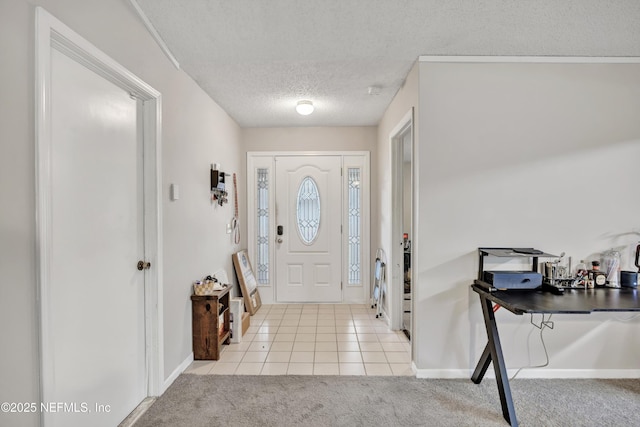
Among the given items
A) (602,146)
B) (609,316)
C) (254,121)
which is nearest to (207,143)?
(254,121)

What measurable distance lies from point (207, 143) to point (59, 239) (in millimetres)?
1865

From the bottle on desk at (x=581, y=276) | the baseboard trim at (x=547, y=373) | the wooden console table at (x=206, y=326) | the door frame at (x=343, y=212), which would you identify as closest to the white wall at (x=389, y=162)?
the door frame at (x=343, y=212)

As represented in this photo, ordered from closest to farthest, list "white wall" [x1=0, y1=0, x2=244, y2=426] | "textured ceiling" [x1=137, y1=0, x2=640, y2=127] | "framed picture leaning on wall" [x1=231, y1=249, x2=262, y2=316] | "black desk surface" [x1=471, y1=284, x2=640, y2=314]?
"white wall" [x1=0, y1=0, x2=244, y2=426], "black desk surface" [x1=471, y1=284, x2=640, y2=314], "textured ceiling" [x1=137, y1=0, x2=640, y2=127], "framed picture leaning on wall" [x1=231, y1=249, x2=262, y2=316]

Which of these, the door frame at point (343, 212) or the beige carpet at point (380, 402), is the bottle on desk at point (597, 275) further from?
the door frame at point (343, 212)

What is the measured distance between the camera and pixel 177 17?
202 centimetres

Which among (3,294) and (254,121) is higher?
(254,121)

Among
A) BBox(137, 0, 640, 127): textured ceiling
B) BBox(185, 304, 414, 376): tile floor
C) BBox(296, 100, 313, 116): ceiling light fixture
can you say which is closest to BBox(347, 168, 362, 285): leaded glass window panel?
BBox(185, 304, 414, 376): tile floor

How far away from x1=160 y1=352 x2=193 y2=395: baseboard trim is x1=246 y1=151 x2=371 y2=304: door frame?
1.87m

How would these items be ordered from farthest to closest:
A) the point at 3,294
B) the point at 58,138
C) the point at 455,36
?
the point at 455,36, the point at 58,138, the point at 3,294

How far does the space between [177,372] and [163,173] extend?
1.51 meters

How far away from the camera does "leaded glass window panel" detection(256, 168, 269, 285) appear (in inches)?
179

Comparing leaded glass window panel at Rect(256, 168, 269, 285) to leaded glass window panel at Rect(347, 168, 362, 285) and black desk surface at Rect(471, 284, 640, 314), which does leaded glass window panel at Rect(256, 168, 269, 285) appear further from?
black desk surface at Rect(471, 284, 640, 314)

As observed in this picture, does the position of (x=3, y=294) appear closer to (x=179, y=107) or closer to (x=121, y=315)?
(x=121, y=315)

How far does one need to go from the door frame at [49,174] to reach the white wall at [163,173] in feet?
0.08
